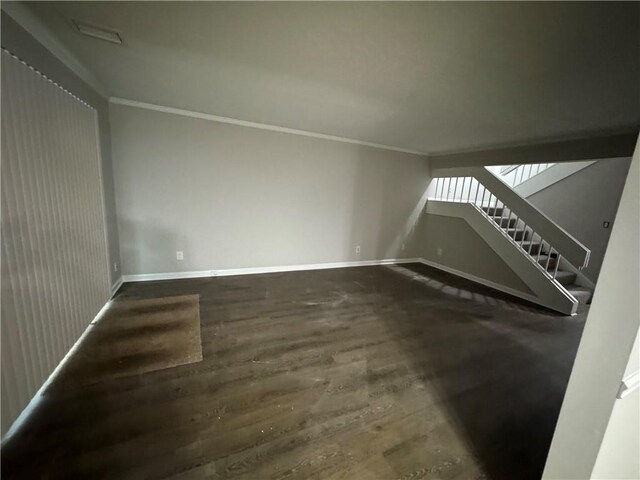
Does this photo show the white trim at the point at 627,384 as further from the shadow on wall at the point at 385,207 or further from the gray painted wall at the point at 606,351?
the shadow on wall at the point at 385,207

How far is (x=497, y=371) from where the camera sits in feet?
6.77

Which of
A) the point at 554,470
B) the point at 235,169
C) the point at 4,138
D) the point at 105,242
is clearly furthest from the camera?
the point at 235,169

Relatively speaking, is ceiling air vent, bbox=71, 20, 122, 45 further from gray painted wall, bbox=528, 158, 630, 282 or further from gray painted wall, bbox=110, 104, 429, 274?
gray painted wall, bbox=528, 158, 630, 282

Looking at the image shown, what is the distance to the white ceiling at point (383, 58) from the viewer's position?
1.29m

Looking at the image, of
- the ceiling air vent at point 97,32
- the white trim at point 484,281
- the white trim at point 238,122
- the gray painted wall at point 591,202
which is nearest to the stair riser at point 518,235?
the gray painted wall at point 591,202

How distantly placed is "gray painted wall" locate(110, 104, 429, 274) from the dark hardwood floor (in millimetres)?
1282

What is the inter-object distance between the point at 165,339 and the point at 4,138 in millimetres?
1723

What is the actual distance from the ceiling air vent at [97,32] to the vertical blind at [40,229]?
407mm

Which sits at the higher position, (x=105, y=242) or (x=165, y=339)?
(x=105, y=242)

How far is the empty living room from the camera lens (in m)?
1.24

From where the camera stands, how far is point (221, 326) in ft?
8.09

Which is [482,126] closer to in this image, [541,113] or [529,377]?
[541,113]

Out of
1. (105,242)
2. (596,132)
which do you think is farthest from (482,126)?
(105,242)

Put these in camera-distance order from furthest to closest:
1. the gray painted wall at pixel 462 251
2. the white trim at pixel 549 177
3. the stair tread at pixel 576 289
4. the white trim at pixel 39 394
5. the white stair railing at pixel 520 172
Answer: the white stair railing at pixel 520 172 → the white trim at pixel 549 177 → the gray painted wall at pixel 462 251 → the stair tread at pixel 576 289 → the white trim at pixel 39 394
